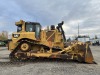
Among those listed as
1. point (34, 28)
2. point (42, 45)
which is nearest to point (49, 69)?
point (42, 45)

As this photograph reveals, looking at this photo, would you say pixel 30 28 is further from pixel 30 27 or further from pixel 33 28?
pixel 33 28

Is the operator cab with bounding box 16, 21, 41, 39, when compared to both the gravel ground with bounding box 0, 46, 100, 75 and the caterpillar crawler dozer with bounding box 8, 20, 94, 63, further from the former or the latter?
the gravel ground with bounding box 0, 46, 100, 75

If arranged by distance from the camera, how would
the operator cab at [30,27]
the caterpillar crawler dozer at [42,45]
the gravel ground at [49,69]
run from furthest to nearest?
the operator cab at [30,27] < the caterpillar crawler dozer at [42,45] < the gravel ground at [49,69]

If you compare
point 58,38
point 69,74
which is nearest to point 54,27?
point 58,38

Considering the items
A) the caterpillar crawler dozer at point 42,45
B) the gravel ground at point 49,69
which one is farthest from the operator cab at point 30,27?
the gravel ground at point 49,69

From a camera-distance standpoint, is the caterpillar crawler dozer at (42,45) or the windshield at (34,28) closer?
the caterpillar crawler dozer at (42,45)

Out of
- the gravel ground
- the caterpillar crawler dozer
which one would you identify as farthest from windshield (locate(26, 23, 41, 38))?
the gravel ground

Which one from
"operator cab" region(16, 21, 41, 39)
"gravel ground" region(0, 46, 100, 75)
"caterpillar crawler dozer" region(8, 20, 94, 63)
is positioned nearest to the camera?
"gravel ground" region(0, 46, 100, 75)

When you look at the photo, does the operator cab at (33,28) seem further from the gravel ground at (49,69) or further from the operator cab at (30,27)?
the gravel ground at (49,69)

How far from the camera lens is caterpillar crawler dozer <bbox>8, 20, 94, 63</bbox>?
1702 cm

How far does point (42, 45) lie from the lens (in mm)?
18250

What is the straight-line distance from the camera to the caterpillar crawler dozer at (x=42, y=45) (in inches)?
670

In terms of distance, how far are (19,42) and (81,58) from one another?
16.2 ft

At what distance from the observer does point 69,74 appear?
440 inches
